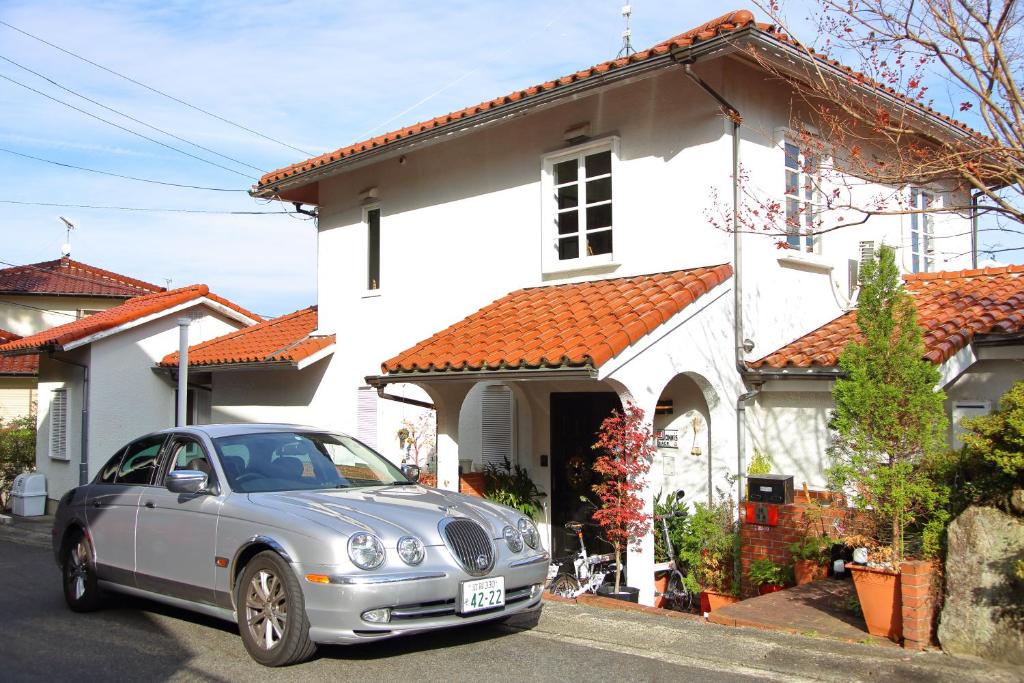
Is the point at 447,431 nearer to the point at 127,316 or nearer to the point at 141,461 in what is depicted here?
the point at 141,461

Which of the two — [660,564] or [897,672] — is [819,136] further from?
[897,672]

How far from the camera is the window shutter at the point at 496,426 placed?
11.8 meters

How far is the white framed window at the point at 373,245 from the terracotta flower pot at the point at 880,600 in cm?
929

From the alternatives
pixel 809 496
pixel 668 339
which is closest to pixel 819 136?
pixel 668 339

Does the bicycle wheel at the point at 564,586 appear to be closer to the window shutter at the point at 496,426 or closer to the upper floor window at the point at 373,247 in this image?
the window shutter at the point at 496,426

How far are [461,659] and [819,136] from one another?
727 centimetres

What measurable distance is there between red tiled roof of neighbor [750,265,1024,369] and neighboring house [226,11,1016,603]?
1.27 feet

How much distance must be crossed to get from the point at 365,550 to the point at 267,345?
1019 centimetres

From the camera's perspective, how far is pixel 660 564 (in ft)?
31.7

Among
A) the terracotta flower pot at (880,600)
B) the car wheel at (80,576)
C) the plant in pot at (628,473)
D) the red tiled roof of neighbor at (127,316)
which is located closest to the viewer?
the terracotta flower pot at (880,600)

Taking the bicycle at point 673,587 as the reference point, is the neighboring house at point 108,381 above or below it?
above

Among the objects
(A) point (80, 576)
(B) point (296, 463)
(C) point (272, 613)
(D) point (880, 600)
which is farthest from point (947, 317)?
(A) point (80, 576)

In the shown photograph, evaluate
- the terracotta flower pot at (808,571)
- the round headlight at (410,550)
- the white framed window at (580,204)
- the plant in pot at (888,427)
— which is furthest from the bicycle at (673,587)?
the round headlight at (410,550)

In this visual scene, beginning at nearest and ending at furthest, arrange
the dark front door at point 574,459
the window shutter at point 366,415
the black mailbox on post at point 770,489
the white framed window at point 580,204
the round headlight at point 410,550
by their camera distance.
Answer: the round headlight at point 410,550 < the black mailbox on post at point 770,489 < the white framed window at point 580,204 < the dark front door at point 574,459 < the window shutter at point 366,415
